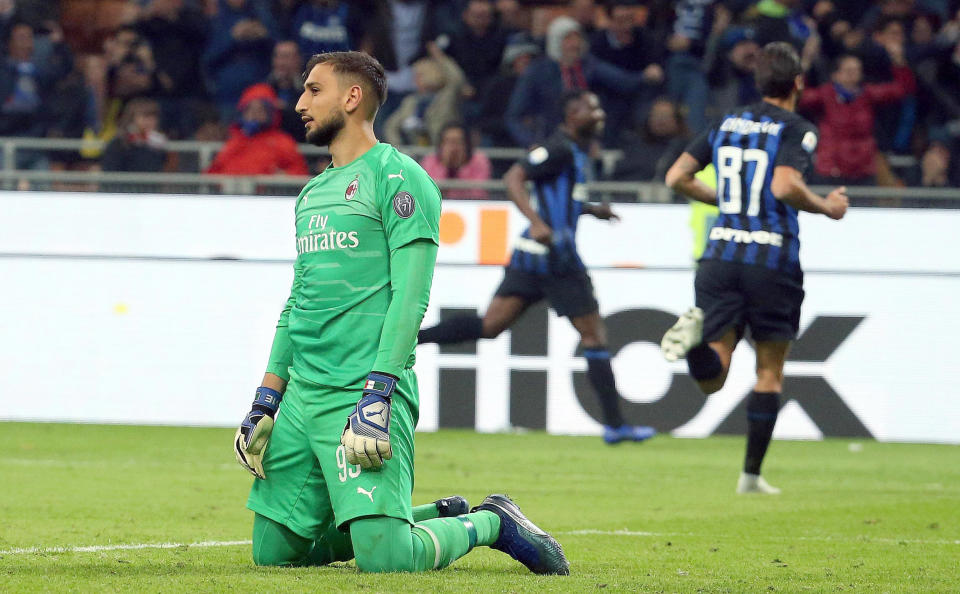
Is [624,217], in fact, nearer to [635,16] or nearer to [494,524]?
[635,16]

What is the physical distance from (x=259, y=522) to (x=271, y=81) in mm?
10318

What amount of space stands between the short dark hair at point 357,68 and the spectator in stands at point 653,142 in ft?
27.9

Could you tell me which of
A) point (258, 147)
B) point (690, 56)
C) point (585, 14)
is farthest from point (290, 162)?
point (690, 56)

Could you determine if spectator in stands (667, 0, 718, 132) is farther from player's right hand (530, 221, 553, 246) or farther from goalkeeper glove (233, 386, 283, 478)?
goalkeeper glove (233, 386, 283, 478)

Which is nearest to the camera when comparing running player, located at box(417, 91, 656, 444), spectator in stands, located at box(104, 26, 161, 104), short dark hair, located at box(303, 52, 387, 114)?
short dark hair, located at box(303, 52, 387, 114)

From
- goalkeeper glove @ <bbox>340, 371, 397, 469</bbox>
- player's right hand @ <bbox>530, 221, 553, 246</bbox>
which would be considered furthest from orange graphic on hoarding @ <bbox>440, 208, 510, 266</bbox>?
goalkeeper glove @ <bbox>340, 371, 397, 469</bbox>

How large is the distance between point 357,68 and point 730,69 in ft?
33.2

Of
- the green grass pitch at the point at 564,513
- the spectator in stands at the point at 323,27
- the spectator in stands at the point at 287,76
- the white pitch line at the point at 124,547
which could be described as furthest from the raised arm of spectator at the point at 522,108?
the white pitch line at the point at 124,547

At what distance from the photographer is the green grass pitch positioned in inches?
191

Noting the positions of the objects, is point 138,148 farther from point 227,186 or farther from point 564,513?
point 564,513

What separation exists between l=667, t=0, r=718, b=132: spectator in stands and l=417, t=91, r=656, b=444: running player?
3.85 meters

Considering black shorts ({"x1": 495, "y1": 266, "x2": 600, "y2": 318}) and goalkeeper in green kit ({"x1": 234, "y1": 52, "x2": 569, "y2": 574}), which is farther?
black shorts ({"x1": 495, "y1": 266, "x2": 600, "y2": 318})

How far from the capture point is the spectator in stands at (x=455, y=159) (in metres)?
13.0

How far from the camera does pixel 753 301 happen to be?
789 centimetres
